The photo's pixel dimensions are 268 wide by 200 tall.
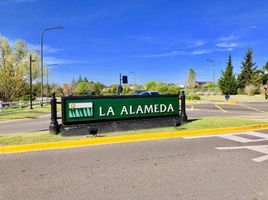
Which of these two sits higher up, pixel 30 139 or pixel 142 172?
pixel 30 139

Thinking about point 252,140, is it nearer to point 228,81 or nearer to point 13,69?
point 13,69

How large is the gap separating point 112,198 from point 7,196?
169cm

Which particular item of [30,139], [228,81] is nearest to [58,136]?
[30,139]

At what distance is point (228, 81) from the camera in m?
69.8

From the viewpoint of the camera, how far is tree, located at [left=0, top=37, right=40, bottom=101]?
4916cm

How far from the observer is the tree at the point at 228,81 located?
68.8m

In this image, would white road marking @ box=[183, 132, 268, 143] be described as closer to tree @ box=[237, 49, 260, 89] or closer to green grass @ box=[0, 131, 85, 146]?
green grass @ box=[0, 131, 85, 146]

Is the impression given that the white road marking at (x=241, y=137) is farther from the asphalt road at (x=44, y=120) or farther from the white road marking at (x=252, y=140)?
the asphalt road at (x=44, y=120)

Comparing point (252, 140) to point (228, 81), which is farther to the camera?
point (228, 81)

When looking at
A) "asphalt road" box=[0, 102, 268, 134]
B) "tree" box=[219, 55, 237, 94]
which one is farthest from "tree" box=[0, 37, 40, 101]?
"tree" box=[219, 55, 237, 94]

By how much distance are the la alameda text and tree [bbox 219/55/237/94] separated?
5878 cm

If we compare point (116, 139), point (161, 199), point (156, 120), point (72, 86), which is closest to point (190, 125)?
point (156, 120)

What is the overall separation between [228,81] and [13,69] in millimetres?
43589

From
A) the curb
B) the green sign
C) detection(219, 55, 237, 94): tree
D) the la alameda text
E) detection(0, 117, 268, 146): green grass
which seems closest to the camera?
the curb
